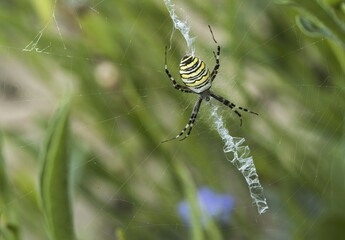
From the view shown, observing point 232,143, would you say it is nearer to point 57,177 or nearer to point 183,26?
Answer: point 183,26

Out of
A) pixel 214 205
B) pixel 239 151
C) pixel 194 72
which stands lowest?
pixel 214 205

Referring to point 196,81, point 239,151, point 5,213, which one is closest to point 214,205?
point 239,151

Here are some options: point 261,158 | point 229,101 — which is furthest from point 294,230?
point 229,101

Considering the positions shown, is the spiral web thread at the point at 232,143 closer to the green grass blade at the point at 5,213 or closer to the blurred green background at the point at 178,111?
the blurred green background at the point at 178,111

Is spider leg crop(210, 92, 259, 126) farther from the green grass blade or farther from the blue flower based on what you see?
the green grass blade

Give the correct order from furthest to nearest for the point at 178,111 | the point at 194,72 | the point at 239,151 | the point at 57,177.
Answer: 1. the point at 178,111
2. the point at 239,151
3. the point at 194,72
4. the point at 57,177

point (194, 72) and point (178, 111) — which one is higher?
point (194, 72)
